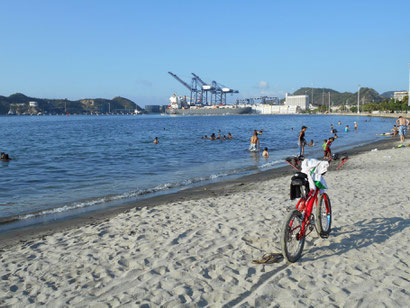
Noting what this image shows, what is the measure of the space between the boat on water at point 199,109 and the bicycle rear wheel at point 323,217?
570 ft

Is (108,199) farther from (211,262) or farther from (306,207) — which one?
(306,207)

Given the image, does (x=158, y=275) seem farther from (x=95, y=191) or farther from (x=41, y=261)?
(x=95, y=191)

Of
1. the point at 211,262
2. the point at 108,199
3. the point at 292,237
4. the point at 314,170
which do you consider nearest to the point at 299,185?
the point at 314,170

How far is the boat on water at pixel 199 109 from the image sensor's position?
588 ft

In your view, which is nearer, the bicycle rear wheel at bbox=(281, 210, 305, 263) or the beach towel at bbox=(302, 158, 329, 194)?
the bicycle rear wheel at bbox=(281, 210, 305, 263)

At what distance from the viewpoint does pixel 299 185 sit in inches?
181

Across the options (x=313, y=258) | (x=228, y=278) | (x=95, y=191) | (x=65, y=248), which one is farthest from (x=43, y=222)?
(x=313, y=258)

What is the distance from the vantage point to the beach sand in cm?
377

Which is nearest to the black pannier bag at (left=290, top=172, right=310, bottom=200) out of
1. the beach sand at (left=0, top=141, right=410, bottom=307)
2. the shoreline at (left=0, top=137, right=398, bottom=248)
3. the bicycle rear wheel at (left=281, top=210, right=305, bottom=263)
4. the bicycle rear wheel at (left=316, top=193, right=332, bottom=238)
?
the bicycle rear wheel at (left=281, top=210, right=305, bottom=263)

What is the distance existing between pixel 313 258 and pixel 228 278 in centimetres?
127

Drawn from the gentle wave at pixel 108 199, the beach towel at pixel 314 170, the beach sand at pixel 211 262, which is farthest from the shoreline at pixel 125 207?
the beach towel at pixel 314 170

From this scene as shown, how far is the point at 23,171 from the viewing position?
16000 mm

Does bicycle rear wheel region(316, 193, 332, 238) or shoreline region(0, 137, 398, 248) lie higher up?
bicycle rear wheel region(316, 193, 332, 238)

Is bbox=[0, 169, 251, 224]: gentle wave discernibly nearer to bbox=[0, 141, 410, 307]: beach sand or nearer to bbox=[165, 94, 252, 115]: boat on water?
bbox=[0, 141, 410, 307]: beach sand
